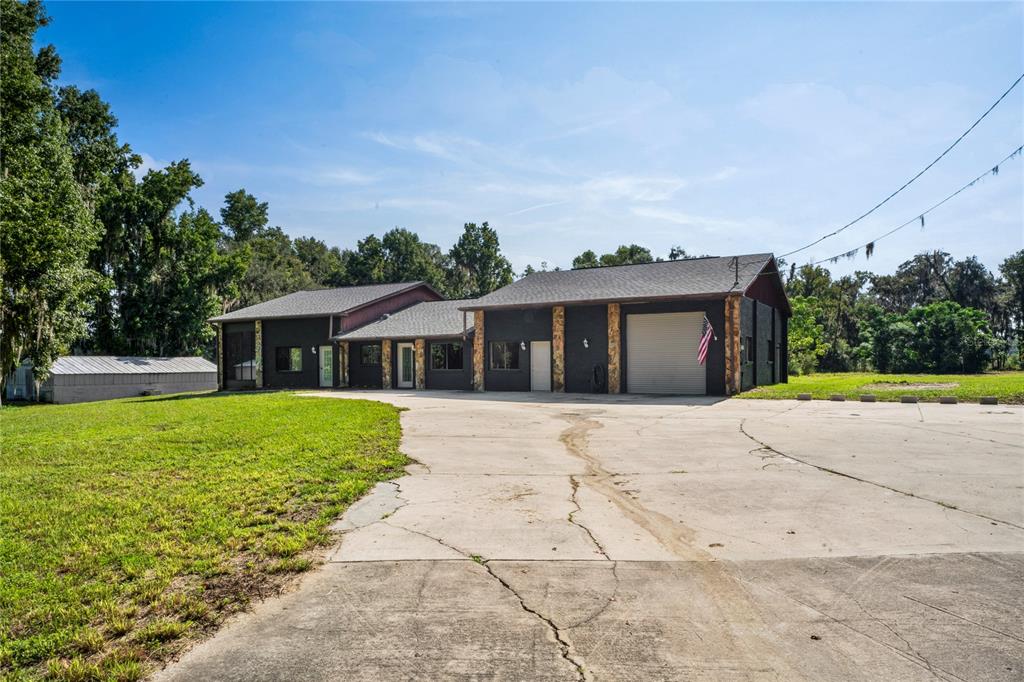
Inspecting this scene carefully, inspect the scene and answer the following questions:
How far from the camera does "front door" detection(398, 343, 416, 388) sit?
2658 cm

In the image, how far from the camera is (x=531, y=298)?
936 inches

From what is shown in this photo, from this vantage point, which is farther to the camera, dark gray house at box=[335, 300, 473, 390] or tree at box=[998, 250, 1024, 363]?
tree at box=[998, 250, 1024, 363]

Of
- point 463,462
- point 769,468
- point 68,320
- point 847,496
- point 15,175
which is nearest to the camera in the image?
point 847,496

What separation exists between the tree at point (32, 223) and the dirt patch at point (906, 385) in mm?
27470

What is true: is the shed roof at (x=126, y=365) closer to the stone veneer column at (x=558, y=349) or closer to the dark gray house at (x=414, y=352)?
the dark gray house at (x=414, y=352)

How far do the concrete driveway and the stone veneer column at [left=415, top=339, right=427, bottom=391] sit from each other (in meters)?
18.3

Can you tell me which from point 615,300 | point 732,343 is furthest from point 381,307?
point 732,343

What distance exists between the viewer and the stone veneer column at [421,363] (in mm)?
26000

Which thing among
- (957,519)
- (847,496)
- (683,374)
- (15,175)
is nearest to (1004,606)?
(957,519)

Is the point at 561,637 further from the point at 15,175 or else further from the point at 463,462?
the point at 15,175

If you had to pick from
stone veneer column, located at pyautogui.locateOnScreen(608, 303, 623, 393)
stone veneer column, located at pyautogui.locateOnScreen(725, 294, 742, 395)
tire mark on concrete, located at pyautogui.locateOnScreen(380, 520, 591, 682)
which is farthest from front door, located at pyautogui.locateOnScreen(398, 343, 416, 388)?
tire mark on concrete, located at pyautogui.locateOnScreen(380, 520, 591, 682)

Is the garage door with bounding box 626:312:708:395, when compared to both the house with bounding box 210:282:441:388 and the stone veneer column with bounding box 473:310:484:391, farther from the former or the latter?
the house with bounding box 210:282:441:388

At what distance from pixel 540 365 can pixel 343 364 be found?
9841mm

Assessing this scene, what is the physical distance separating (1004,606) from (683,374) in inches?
698
